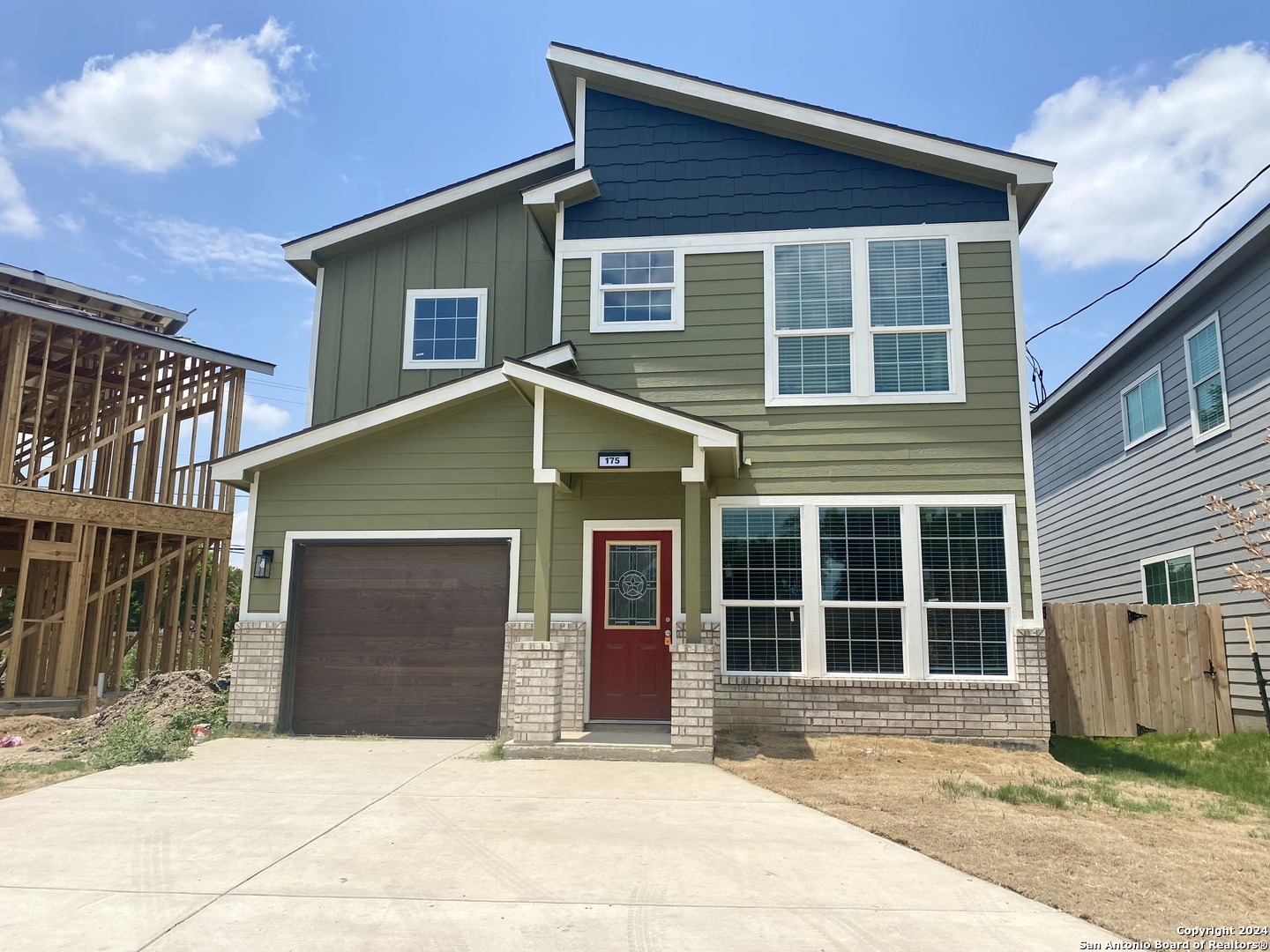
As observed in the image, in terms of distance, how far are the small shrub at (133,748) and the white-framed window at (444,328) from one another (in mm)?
4968

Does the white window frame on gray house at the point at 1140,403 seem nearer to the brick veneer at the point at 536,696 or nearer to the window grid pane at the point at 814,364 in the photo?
the window grid pane at the point at 814,364

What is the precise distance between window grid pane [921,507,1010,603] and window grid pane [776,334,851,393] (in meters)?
1.75

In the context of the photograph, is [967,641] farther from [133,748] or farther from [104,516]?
[104,516]

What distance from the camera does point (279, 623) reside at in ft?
30.6

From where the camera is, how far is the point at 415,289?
36.5 feet

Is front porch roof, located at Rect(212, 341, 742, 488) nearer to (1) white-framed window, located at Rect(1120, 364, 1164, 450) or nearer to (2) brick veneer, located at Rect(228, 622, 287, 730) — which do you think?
(2) brick veneer, located at Rect(228, 622, 287, 730)

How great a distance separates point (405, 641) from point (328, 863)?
4.70 metres

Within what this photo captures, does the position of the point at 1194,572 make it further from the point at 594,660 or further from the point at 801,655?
the point at 594,660

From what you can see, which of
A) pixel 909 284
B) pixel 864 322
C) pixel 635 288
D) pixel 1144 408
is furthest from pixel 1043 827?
pixel 1144 408

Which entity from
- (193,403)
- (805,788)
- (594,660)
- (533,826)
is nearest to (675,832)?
(533,826)

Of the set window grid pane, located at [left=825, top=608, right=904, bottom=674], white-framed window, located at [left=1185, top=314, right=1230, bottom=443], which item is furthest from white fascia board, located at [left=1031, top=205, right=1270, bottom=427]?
window grid pane, located at [left=825, top=608, right=904, bottom=674]

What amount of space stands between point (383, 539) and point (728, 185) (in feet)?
18.5

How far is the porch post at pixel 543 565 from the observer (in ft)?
27.2

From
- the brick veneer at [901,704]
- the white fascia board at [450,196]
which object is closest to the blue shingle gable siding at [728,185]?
the white fascia board at [450,196]
